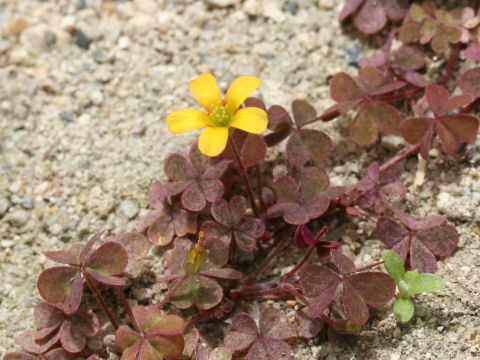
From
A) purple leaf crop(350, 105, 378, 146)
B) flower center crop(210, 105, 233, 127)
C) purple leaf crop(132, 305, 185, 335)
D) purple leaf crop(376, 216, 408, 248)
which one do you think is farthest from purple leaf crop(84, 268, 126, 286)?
purple leaf crop(350, 105, 378, 146)

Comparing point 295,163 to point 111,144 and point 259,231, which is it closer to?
point 259,231

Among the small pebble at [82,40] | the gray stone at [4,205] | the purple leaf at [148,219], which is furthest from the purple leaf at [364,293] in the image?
the small pebble at [82,40]

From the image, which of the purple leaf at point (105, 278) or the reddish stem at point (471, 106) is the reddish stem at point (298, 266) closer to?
Result: the purple leaf at point (105, 278)

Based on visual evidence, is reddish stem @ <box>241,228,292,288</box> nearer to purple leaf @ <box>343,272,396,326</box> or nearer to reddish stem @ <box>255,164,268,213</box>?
reddish stem @ <box>255,164,268,213</box>

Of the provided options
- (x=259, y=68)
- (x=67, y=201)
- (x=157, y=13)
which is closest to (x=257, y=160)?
(x=259, y=68)

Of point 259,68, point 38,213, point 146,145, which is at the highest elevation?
point 259,68

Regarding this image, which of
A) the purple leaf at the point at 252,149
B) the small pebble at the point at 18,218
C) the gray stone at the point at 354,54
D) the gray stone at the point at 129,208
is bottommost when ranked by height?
the small pebble at the point at 18,218

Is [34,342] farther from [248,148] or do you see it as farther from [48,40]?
[48,40]
